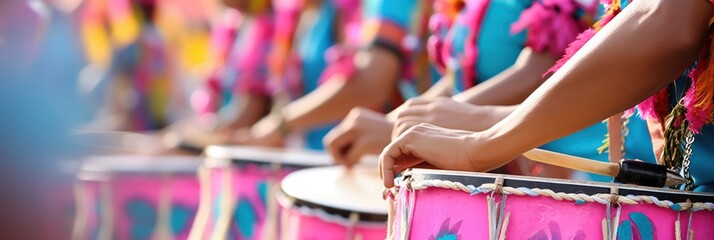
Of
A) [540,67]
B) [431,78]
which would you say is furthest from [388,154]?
[431,78]

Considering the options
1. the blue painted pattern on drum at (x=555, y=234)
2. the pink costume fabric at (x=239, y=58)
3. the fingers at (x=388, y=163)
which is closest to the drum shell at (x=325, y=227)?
the fingers at (x=388, y=163)

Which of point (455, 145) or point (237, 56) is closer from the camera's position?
point (455, 145)

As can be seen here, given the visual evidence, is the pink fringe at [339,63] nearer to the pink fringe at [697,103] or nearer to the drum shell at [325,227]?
the drum shell at [325,227]

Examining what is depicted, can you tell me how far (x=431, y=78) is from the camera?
125 inches

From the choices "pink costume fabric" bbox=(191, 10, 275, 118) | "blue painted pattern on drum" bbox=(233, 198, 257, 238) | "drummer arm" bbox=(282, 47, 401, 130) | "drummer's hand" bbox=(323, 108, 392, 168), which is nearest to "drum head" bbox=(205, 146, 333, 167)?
"blue painted pattern on drum" bbox=(233, 198, 257, 238)

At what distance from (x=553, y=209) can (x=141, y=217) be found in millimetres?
2338

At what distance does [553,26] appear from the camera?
223 centimetres

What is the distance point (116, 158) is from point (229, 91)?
33.1 inches

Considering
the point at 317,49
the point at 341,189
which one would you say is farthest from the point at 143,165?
the point at 341,189

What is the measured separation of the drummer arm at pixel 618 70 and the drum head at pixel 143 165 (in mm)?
2141

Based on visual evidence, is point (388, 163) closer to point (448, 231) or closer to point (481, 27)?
point (448, 231)

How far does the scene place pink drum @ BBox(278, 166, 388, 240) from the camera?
205 centimetres

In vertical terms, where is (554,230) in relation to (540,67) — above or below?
below

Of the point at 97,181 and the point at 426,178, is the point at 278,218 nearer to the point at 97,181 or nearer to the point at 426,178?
the point at 97,181
